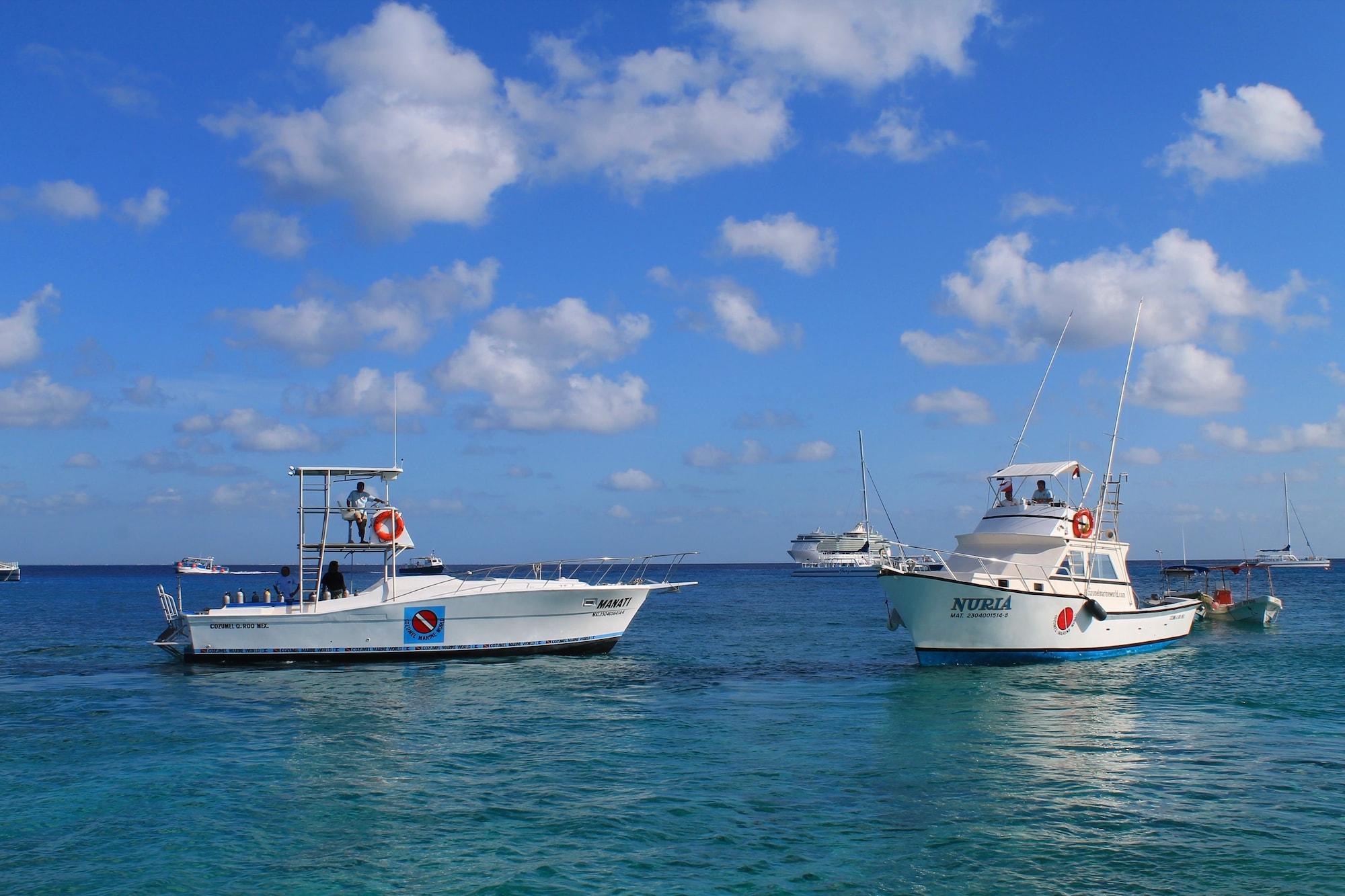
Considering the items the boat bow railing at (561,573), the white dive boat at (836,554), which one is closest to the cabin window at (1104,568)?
the boat bow railing at (561,573)

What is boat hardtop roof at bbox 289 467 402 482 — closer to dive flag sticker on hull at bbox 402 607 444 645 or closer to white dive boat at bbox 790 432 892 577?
dive flag sticker on hull at bbox 402 607 444 645

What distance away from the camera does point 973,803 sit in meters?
13.0

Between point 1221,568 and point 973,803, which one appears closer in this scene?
point 973,803

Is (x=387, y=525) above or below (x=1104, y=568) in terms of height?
above

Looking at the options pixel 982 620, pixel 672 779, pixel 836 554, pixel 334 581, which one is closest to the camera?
pixel 672 779

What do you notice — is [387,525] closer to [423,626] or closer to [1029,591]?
[423,626]

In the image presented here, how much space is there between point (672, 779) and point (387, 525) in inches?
625

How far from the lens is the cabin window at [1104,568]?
102ft

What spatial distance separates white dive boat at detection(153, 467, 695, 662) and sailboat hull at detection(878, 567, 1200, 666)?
26.9ft

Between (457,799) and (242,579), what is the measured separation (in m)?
152

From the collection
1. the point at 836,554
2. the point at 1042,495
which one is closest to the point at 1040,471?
the point at 1042,495

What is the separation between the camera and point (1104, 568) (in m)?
31.3

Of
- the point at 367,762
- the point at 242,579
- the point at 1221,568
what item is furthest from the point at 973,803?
the point at 242,579

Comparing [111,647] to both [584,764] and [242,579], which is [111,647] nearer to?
[584,764]
